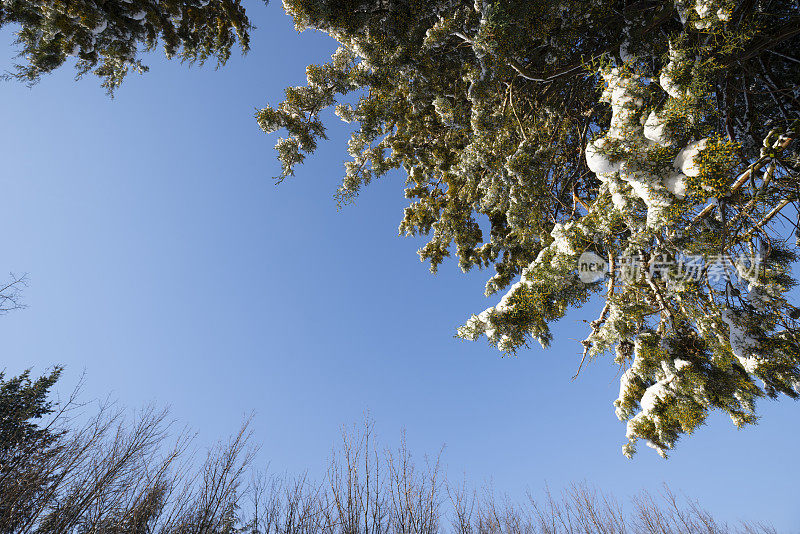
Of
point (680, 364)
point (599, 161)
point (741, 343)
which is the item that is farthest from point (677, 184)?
point (680, 364)

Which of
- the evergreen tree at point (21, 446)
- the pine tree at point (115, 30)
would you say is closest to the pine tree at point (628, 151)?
the pine tree at point (115, 30)

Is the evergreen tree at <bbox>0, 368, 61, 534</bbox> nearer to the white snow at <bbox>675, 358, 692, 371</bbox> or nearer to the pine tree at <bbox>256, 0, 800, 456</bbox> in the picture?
the pine tree at <bbox>256, 0, 800, 456</bbox>

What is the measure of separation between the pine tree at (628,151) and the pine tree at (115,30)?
4.18 feet

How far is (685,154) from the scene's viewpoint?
2.79 meters

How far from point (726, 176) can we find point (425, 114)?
555cm

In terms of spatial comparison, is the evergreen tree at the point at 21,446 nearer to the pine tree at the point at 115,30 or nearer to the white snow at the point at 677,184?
the pine tree at the point at 115,30

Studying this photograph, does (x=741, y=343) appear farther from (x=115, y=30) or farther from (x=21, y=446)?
(x=21, y=446)

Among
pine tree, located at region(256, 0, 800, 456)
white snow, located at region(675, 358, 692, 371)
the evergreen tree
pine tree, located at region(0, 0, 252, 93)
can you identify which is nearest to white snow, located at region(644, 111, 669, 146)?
pine tree, located at region(256, 0, 800, 456)

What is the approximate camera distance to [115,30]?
14.1 ft

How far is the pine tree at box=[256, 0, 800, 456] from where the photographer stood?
3.07 metres

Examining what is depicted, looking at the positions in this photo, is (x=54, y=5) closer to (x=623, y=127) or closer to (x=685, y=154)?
(x=623, y=127)

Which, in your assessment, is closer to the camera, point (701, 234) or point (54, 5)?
point (701, 234)

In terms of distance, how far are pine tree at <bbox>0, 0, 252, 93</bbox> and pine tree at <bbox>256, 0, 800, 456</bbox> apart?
1274 millimetres

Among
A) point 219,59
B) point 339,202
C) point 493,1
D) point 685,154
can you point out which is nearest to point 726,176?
point 685,154
